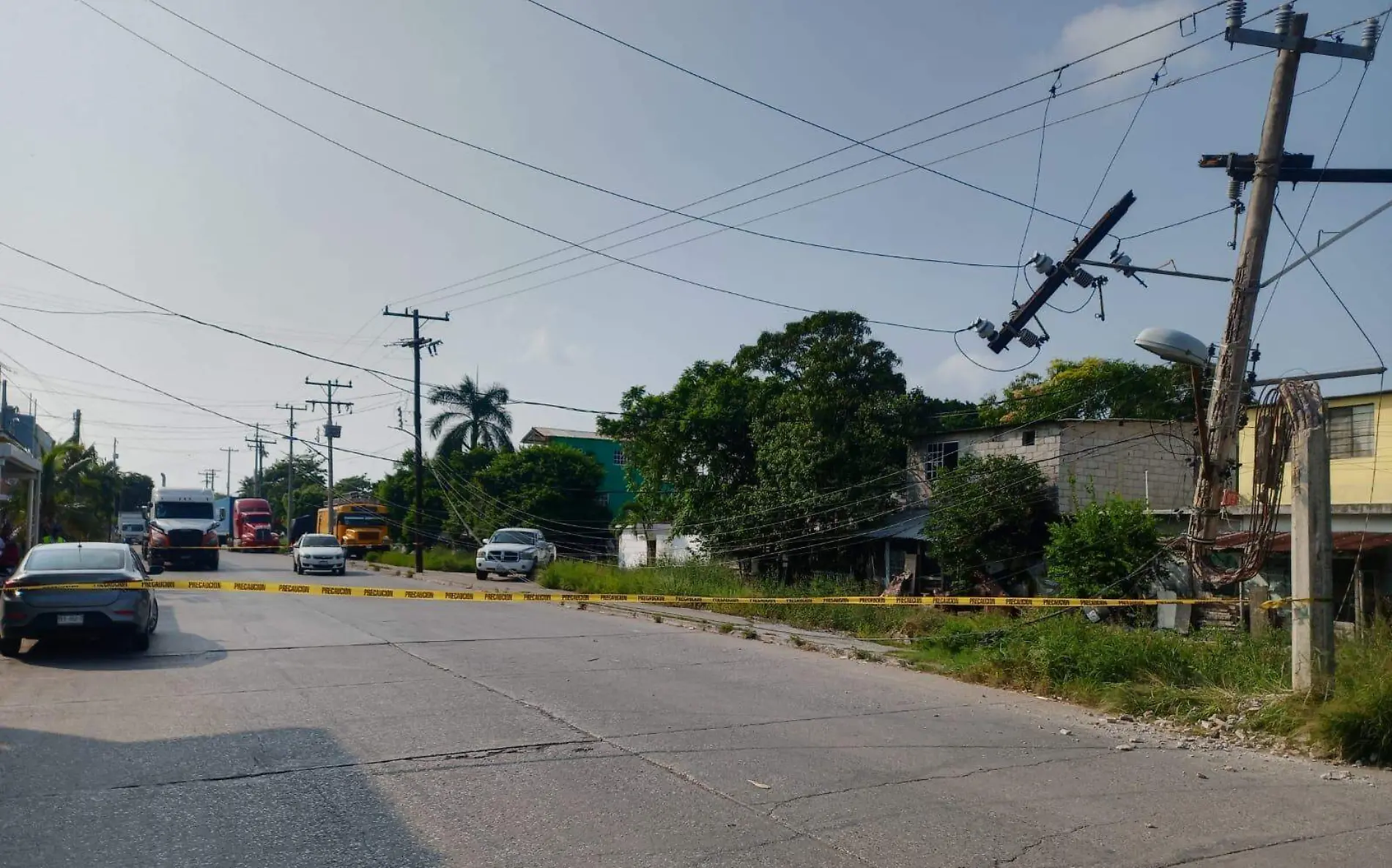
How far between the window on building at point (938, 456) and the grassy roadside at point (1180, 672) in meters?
11.9

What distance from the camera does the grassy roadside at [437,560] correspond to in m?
42.7

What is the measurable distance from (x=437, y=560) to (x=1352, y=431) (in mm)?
33554

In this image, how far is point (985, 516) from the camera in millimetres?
25875

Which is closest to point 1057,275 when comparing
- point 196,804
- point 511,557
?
point 196,804

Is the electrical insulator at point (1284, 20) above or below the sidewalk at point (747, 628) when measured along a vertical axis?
above

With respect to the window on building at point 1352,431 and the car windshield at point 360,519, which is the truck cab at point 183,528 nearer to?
the car windshield at point 360,519

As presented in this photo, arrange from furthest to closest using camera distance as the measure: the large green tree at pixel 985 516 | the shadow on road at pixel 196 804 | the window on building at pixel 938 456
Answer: the window on building at pixel 938 456, the large green tree at pixel 985 516, the shadow on road at pixel 196 804

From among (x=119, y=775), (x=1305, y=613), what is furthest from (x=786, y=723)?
(x=119, y=775)

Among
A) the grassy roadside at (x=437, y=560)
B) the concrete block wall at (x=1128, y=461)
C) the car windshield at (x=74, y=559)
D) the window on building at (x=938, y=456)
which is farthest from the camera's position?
the grassy roadside at (x=437, y=560)

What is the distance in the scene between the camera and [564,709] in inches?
391

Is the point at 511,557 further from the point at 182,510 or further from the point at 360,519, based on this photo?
the point at 360,519

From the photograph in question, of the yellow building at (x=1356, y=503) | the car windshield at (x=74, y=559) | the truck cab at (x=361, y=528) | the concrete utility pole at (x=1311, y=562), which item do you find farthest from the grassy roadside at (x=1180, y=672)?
the truck cab at (x=361, y=528)

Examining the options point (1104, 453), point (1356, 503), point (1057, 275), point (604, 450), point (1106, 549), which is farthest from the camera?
point (604, 450)

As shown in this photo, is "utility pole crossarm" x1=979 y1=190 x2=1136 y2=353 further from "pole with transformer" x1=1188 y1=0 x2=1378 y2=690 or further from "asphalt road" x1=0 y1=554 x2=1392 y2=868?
"asphalt road" x1=0 y1=554 x2=1392 y2=868
